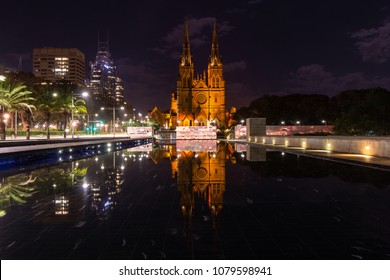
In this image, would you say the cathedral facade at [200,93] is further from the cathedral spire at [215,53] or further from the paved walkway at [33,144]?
the paved walkway at [33,144]

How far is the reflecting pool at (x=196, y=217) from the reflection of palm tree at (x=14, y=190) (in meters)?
0.03

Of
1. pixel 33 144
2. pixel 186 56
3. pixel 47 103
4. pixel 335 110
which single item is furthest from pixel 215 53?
pixel 33 144

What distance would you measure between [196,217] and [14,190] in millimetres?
6061

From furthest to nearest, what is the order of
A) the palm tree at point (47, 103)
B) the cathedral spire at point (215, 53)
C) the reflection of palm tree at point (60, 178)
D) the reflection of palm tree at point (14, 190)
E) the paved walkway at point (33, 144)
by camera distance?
the cathedral spire at point (215, 53), the palm tree at point (47, 103), the paved walkway at point (33, 144), the reflection of palm tree at point (60, 178), the reflection of palm tree at point (14, 190)

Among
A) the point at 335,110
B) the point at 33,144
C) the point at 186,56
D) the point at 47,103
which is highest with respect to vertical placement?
the point at 186,56

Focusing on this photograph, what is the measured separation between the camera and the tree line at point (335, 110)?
4972 centimetres

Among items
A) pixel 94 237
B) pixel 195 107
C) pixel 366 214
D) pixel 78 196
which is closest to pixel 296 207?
pixel 366 214

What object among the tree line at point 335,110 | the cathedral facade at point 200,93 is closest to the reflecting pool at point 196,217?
the tree line at point 335,110

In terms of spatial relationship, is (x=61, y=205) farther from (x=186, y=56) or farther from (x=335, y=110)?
(x=186, y=56)

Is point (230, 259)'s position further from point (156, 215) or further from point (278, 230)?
point (156, 215)

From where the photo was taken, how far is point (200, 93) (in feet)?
429

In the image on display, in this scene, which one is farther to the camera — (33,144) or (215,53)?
(215,53)

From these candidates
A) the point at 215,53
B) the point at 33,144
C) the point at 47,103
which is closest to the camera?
the point at 33,144
